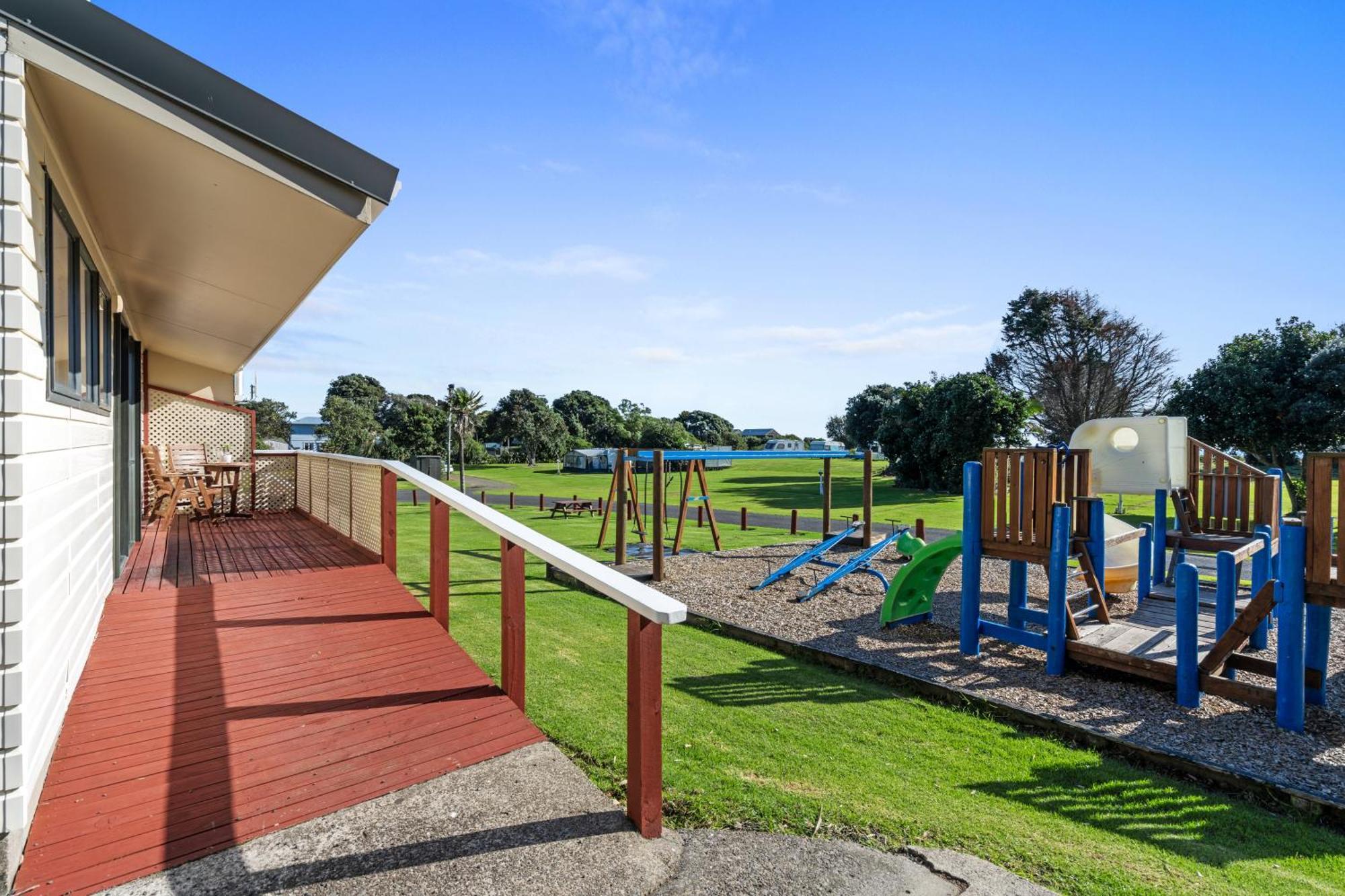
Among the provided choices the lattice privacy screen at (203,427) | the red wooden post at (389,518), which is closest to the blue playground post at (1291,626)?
the red wooden post at (389,518)

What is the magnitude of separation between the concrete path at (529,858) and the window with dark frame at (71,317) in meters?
2.21

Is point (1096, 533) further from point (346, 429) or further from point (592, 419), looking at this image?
point (592, 419)

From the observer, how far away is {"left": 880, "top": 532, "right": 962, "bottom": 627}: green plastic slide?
24.7ft

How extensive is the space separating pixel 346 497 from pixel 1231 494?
11.1 metres

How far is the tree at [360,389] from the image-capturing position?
8693 centimetres

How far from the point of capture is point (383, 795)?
284cm

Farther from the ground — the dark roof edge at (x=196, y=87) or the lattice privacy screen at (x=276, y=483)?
the dark roof edge at (x=196, y=87)

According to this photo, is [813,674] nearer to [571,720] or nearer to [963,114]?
[571,720]

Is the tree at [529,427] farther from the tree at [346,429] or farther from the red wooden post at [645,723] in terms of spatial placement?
the red wooden post at [645,723]

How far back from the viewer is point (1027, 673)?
619 cm

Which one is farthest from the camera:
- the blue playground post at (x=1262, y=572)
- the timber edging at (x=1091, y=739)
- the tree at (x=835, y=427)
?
the tree at (x=835, y=427)

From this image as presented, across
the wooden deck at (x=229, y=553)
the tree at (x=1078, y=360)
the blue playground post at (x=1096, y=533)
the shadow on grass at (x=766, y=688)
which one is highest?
the tree at (x=1078, y=360)

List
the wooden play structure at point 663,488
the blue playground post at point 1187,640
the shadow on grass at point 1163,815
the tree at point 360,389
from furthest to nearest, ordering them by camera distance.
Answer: the tree at point 360,389, the wooden play structure at point 663,488, the blue playground post at point 1187,640, the shadow on grass at point 1163,815

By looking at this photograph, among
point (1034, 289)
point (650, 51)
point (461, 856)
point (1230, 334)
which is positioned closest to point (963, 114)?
point (650, 51)
